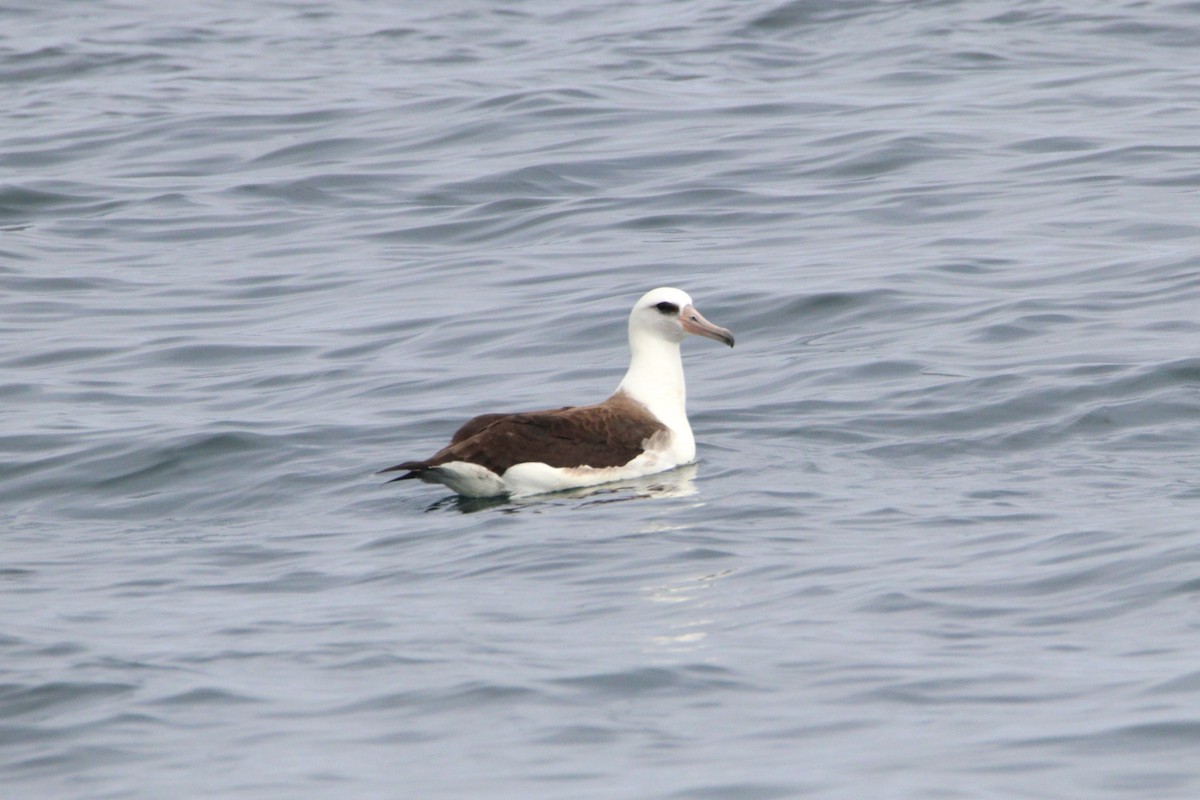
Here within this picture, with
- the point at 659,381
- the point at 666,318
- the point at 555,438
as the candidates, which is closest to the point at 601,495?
the point at 555,438

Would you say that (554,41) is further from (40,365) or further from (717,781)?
(717,781)

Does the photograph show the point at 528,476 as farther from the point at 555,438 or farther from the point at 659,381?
the point at 659,381

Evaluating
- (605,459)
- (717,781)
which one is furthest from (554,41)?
(717,781)

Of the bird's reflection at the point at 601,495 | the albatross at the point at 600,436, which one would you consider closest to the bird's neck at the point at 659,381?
the albatross at the point at 600,436

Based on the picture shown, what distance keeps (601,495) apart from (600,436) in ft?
1.52

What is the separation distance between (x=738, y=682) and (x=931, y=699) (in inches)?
31.6

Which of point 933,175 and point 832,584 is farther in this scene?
point 933,175

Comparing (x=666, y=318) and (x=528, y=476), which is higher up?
(x=666, y=318)

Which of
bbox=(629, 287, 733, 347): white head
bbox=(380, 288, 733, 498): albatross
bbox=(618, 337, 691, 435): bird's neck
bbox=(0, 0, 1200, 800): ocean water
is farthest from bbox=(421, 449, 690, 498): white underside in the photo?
bbox=(629, 287, 733, 347): white head

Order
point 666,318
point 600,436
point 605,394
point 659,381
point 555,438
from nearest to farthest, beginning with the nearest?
1. point 555,438
2. point 600,436
3. point 659,381
4. point 666,318
5. point 605,394

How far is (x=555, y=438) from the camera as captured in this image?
1230cm

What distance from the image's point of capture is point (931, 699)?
320 inches

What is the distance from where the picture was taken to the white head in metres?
13.4

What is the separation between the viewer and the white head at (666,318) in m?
13.4
